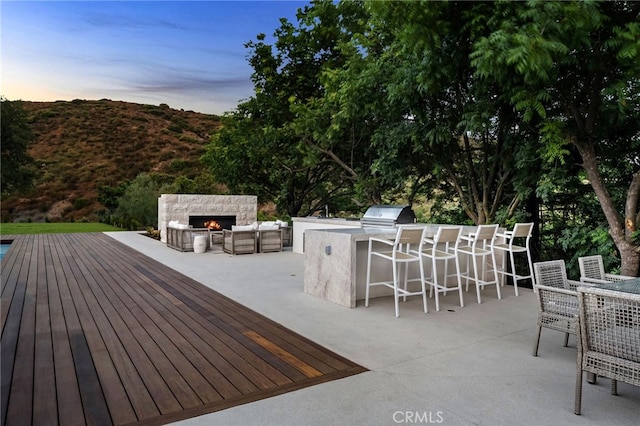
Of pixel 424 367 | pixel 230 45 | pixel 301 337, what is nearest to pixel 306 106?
pixel 301 337

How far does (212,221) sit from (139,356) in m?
9.28

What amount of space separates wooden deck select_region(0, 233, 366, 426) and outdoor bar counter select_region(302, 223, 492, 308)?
103 centimetres

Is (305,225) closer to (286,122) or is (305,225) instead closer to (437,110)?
(286,122)

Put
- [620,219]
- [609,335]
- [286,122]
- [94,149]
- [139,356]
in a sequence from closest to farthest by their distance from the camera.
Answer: [609,335] → [139,356] → [620,219] → [286,122] → [94,149]

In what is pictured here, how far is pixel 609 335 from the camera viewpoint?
6.96ft

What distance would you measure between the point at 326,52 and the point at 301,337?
32.3 feet

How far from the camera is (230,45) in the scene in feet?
59.7

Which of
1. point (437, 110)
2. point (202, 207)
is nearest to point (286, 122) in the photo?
point (202, 207)

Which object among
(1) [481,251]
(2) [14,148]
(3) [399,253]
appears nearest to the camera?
(3) [399,253]

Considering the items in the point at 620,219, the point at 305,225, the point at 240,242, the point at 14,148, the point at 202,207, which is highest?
the point at 14,148

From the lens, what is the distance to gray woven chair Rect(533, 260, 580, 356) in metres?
2.86

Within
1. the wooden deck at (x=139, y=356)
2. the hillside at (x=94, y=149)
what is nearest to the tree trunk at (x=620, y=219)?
the wooden deck at (x=139, y=356)

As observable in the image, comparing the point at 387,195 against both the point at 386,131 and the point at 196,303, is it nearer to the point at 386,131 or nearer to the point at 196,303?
the point at 386,131

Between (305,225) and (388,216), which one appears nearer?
(388,216)
